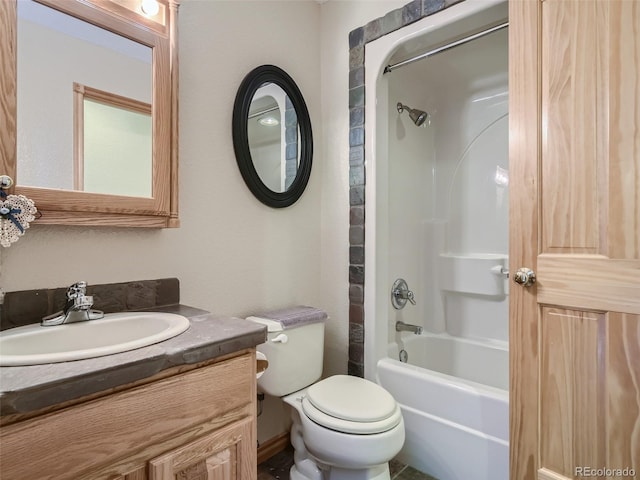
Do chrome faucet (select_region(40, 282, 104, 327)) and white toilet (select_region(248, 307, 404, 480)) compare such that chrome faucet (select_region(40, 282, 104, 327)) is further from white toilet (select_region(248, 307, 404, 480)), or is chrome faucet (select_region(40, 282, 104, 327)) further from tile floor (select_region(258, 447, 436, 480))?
tile floor (select_region(258, 447, 436, 480))

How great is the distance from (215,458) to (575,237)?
1235 millimetres

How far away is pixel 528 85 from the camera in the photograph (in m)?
1.19

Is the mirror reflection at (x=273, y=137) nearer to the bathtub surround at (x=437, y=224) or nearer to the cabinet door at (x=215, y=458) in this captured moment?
the bathtub surround at (x=437, y=224)

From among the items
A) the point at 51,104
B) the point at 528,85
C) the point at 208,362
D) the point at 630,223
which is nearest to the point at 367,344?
the point at 208,362

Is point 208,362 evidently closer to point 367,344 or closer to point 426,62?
point 367,344

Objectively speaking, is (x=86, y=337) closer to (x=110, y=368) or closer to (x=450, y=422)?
(x=110, y=368)

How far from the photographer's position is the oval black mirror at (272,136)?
5.41 ft

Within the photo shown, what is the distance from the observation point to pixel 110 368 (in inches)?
29.0

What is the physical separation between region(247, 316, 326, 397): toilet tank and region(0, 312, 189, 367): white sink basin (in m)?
0.48

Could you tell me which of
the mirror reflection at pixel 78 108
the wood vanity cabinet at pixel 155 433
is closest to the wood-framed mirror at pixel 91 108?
the mirror reflection at pixel 78 108

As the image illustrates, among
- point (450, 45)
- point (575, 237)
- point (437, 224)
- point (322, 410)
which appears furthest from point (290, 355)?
point (450, 45)

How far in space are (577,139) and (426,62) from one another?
53.1 inches

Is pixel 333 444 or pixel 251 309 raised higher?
pixel 251 309

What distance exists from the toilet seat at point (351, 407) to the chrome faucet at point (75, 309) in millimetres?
856
